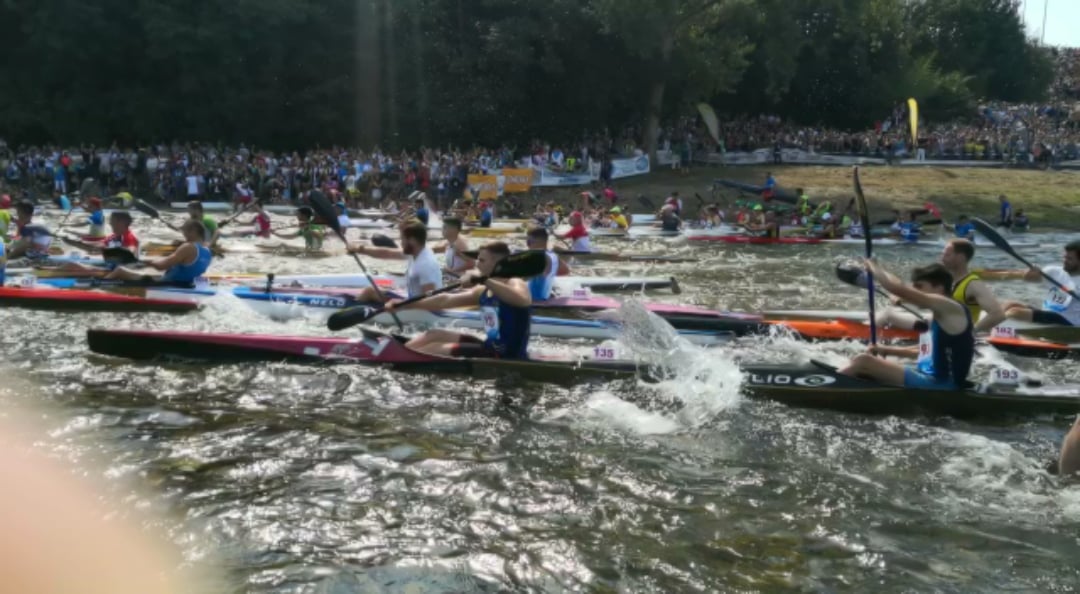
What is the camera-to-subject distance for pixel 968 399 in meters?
8.09

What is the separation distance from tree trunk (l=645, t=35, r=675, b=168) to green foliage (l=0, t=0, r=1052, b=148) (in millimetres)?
85

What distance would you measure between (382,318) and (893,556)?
7873 millimetres

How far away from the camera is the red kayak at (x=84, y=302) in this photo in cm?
1231

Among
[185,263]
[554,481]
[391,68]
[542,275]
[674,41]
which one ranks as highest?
[674,41]

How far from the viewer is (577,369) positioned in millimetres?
8938

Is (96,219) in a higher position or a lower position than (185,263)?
higher

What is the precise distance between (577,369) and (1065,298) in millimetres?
6484

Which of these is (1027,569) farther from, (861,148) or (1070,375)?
(861,148)

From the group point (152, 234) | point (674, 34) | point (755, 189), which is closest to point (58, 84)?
point (152, 234)

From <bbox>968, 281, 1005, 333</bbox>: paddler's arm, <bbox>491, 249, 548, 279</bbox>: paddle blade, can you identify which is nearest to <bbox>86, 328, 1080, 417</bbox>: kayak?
<bbox>491, 249, 548, 279</bbox>: paddle blade

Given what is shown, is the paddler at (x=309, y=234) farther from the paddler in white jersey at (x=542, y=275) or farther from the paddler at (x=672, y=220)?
the paddler at (x=672, y=220)

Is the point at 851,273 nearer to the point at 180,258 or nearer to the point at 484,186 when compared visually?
the point at 180,258

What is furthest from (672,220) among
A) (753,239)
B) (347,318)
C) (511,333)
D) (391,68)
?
(391,68)

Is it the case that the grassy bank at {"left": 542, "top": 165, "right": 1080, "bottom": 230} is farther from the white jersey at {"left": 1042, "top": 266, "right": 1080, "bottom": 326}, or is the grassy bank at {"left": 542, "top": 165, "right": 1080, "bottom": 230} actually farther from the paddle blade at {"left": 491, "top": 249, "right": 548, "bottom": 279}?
the paddle blade at {"left": 491, "top": 249, "right": 548, "bottom": 279}
